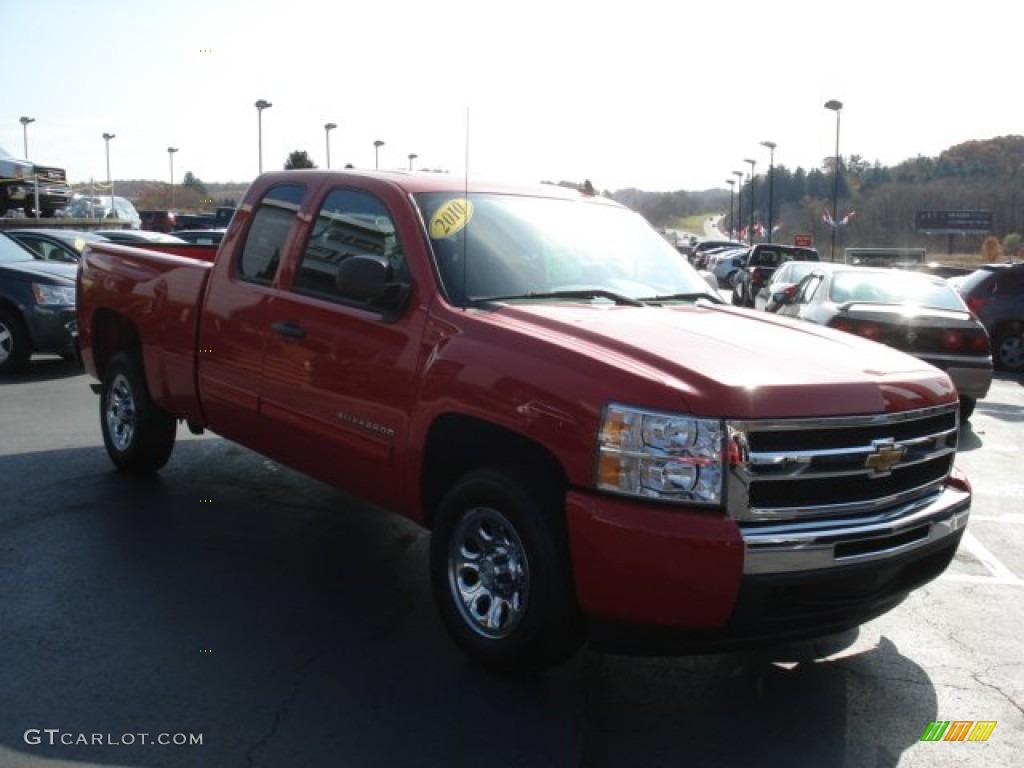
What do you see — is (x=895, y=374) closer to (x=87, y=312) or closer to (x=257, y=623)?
(x=257, y=623)

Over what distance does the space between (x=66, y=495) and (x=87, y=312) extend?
4.79 ft

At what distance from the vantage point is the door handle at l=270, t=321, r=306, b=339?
5.09 metres

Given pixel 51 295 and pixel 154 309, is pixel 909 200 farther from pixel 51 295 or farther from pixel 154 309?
pixel 154 309

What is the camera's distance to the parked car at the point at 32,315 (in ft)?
37.7

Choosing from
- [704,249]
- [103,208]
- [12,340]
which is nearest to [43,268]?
[12,340]

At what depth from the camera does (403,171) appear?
18.0 feet

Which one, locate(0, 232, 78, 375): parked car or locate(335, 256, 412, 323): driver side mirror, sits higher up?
locate(335, 256, 412, 323): driver side mirror

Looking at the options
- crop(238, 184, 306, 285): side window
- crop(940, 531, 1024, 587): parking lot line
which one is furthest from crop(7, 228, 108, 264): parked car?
crop(940, 531, 1024, 587): parking lot line

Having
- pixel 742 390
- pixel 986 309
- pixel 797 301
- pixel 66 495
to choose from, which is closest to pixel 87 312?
pixel 66 495

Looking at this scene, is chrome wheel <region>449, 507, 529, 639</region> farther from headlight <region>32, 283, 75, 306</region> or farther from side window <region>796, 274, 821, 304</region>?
headlight <region>32, 283, 75, 306</region>

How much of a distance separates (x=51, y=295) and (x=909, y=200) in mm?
115371

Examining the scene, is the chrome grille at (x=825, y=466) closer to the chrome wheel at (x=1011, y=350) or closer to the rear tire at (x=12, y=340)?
the rear tire at (x=12, y=340)

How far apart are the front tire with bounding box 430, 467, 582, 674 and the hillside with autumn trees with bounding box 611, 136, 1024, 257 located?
3280 inches

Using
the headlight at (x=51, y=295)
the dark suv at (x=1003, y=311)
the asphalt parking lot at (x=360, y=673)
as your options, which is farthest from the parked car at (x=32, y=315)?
the dark suv at (x=1003, y=311)
